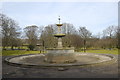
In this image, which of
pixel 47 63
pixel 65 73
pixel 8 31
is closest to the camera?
pixel 65 73

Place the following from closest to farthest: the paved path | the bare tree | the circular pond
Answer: the paved path → the circular pond → the bare tree

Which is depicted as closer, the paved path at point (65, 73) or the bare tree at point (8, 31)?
the paved path at point (65, 73)

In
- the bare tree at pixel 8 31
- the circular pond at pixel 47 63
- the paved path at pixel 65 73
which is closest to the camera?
the paved path at pixel 65 73

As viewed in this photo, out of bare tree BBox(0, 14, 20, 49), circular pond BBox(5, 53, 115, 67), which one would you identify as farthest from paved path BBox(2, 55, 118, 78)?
bare tree BBox(0, 14, 20, 49)

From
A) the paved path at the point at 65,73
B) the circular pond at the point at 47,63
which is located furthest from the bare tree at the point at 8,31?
the paved path at the point at 65,73

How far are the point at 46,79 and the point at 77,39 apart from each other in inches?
1167

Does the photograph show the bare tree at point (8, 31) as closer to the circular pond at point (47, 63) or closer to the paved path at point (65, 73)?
the circular pond at point (47, 63)

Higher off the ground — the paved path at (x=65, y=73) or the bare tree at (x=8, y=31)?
the bare tree at (x=8, y=31)

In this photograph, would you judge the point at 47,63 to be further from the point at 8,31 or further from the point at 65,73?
the point at 8,31

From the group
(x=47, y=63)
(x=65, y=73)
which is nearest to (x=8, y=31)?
(x=47, y=63)

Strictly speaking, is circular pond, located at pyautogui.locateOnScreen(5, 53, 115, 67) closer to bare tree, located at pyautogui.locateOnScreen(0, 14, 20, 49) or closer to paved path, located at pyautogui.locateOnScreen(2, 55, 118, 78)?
paved path, located at pyautogui.locateOnScreen(2, 55, 118, 78)

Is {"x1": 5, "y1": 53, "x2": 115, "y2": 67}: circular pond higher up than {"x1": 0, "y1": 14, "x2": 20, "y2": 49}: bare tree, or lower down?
lower down

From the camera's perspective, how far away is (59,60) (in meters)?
15.1

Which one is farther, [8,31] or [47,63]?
[8,31]
